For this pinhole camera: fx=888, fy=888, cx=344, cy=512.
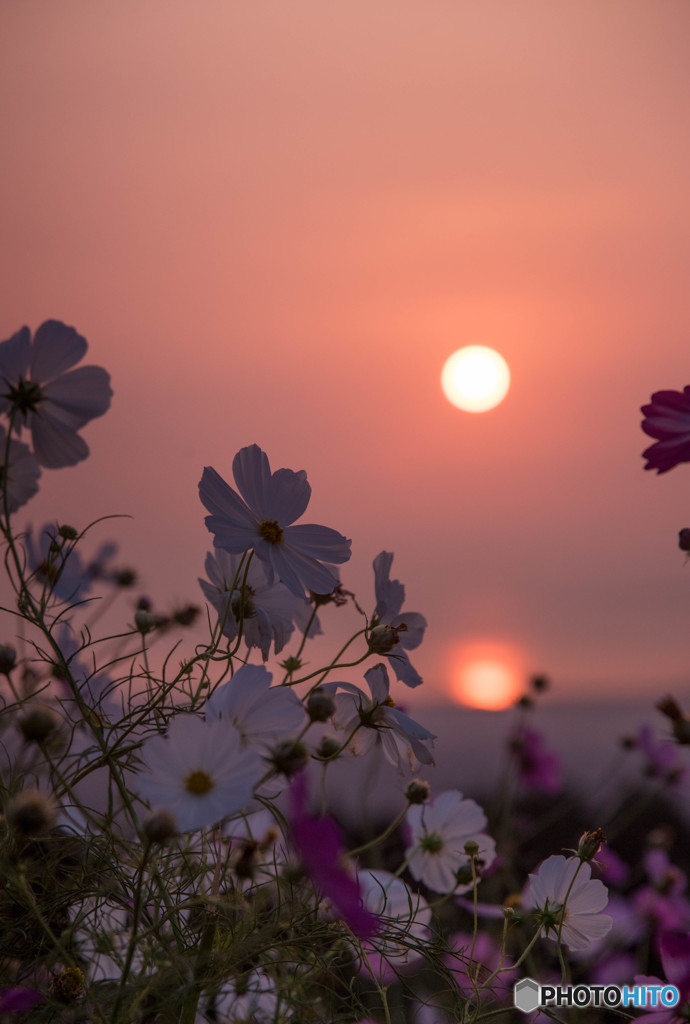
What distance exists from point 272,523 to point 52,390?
141mm

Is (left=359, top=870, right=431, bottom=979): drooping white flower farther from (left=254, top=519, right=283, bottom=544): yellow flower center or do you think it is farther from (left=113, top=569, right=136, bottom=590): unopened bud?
(left=113, top=569, right=136, bottom=590): unopened bud

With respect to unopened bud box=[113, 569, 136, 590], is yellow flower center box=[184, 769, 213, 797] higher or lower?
lower

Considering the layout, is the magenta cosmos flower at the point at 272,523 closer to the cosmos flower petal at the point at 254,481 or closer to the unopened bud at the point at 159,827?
the cosmos flower petal at the point at 254,481

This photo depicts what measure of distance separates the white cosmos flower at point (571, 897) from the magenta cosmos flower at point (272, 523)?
216 millimetres

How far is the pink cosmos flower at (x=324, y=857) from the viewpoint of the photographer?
13.3 inches

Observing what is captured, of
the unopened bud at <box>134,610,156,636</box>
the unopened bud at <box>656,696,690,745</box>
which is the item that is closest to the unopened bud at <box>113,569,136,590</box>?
the unopened bud at <box>134,610,156,636</box>

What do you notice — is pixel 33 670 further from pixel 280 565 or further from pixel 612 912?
pixel 612 912

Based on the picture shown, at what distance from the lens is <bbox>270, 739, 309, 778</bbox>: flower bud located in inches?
13.2

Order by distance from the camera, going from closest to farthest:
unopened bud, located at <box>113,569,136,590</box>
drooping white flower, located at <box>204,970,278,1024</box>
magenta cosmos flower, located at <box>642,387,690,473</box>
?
drooping white flower, located at <box>204,970,278,1024</box>
magenta cosmos flower, located at <box>642,387,690,473</box>
unopened bud, located at <box>113,569,136,590</box>

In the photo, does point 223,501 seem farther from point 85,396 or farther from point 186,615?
point 186,615

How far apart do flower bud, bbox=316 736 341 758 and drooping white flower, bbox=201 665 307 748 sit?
0.24 feet

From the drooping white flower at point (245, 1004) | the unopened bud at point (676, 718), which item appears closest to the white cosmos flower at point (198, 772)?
the drooping white flower at point (245, 1004)

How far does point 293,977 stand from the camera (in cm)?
41

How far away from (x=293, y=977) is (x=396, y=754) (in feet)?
0.39
